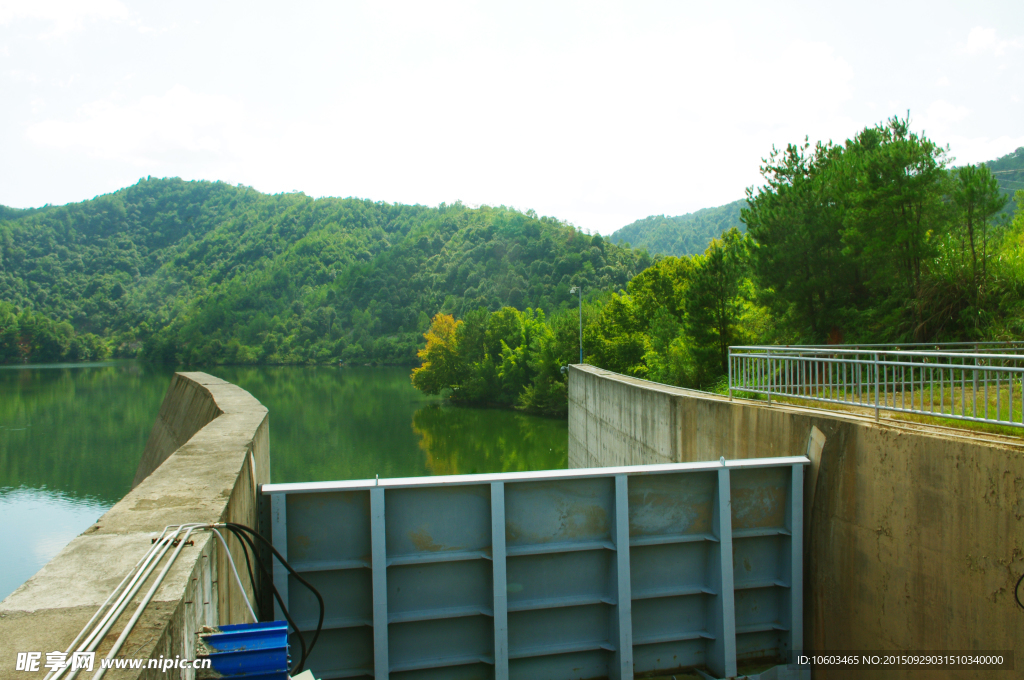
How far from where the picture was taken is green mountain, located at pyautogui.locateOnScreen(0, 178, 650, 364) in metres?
115

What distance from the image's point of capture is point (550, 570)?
6.36 metres

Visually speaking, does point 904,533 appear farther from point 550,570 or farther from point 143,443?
point 143,443

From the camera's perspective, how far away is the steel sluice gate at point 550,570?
231 inches

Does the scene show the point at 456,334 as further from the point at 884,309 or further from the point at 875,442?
the point at 875,442

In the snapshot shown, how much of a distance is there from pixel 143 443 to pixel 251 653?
38.1 metres

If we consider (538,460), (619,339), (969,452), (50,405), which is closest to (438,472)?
(538,460)

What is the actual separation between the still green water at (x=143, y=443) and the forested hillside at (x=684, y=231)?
116 meters

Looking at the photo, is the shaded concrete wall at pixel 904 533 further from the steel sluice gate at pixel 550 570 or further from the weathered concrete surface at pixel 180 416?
the weathered concrete surface at pixel 180 416

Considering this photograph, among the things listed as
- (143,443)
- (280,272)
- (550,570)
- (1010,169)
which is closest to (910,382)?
(550,570)

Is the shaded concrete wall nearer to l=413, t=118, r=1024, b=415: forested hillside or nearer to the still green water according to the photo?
l=413, t=118, r=1024, b=415: forested hillside

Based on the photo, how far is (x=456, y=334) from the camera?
A: 62.2 meters

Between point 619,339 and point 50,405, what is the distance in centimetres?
4432

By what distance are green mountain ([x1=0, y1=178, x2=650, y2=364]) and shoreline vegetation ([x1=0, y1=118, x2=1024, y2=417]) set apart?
1.65ft

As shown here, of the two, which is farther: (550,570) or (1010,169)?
(1010,169)
